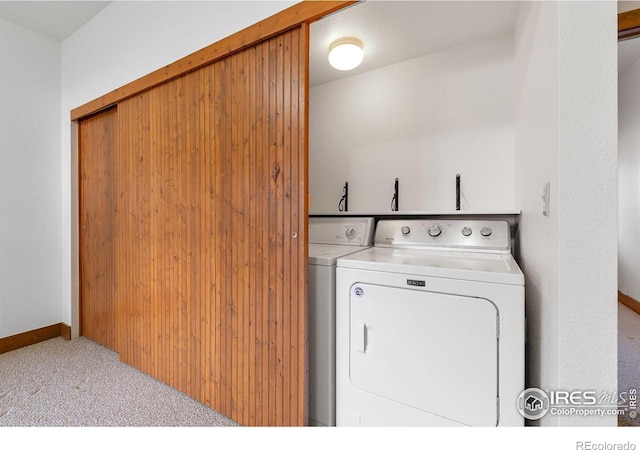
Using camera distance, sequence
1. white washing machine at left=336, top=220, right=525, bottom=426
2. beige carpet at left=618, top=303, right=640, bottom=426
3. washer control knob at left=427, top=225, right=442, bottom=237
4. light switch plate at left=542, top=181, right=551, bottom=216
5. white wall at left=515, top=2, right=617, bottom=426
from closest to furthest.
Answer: white wall at left=515, top=2, right=617, bottom=426, light switch plate at left=542, top=181, right=551, bottom=216, white washing machine at left=336, top=220, right=525, bottom=426, beige carpet at left=618, top=303, right=640, bottom=426, washer control knob at left=427, top=225, right=442, bottom=237

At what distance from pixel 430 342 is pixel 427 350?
0.04 m

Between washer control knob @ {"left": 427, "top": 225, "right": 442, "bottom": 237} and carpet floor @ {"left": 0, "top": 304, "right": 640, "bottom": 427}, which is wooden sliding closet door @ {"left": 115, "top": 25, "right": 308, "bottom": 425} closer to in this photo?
carpet floor @ {"left": 0, "top": 304, "right": 640, "bottom": 427}

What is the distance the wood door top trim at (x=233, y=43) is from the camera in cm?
124

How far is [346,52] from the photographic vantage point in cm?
189

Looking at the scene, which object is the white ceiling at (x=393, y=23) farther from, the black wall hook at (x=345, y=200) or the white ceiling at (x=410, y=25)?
the black wall hook at (x=345, y=200)

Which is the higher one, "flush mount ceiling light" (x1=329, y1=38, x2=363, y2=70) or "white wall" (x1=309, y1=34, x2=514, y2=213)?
"flush mount ceiling light" (x1=329, y1=38, x2=363, y2=70)

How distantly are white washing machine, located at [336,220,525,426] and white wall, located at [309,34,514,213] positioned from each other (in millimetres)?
749

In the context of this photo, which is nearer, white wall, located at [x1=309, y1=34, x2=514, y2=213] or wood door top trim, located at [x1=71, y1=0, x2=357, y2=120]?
wood door top trim, located at [x1=71, y1=0, x2=357, y2=120]

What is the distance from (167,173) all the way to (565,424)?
2.20 meters

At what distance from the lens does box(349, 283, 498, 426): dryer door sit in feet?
3.50

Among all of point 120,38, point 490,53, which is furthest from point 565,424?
point 120,38

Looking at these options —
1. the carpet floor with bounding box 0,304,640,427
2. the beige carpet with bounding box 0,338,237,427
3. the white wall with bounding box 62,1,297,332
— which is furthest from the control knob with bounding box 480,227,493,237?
the beige carpet with bounding box 0,338,237,427

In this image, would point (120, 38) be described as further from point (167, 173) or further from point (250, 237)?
point (250, 237)

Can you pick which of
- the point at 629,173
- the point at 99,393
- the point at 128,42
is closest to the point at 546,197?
→ the point at 629,173
